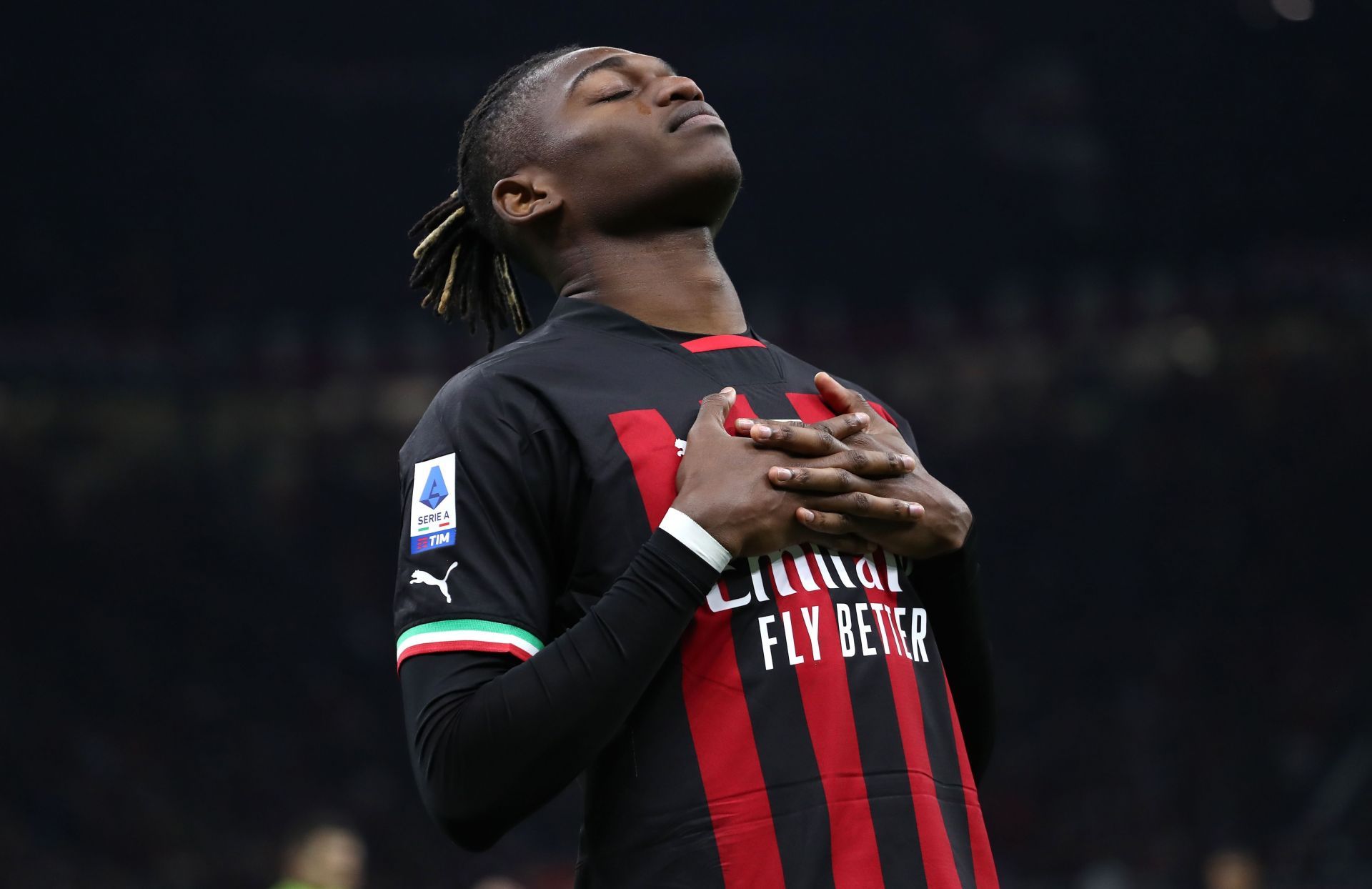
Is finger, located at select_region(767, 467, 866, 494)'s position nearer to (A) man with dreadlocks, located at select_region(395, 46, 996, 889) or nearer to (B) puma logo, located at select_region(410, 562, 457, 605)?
(A) man with dreadlocks, located at select_region(395, 46, 996, 889)

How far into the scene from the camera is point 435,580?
1.54 metres

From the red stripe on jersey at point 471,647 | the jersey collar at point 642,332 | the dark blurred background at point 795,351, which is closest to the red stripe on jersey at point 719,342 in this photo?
the jersey collar at point 642,332

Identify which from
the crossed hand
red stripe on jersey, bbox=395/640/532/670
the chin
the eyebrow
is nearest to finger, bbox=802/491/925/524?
the crossed hand

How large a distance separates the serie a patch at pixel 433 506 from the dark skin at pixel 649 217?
0.29m

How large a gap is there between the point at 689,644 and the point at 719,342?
0.44 metres

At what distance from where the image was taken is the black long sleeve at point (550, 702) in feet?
4.70

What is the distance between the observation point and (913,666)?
1639mm

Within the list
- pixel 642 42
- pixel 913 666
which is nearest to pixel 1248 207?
pixel 642 42

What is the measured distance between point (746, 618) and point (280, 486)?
580 inches

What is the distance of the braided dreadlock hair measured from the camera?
1956mm

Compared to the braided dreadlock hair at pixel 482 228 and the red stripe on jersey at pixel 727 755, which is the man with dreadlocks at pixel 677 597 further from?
the braided dreadlock hair at pixel 482 228

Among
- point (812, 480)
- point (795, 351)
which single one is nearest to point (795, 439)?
point (812, 480)

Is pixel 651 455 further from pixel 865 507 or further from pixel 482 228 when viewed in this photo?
pixel 482 228

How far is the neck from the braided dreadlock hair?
0.16 meters
